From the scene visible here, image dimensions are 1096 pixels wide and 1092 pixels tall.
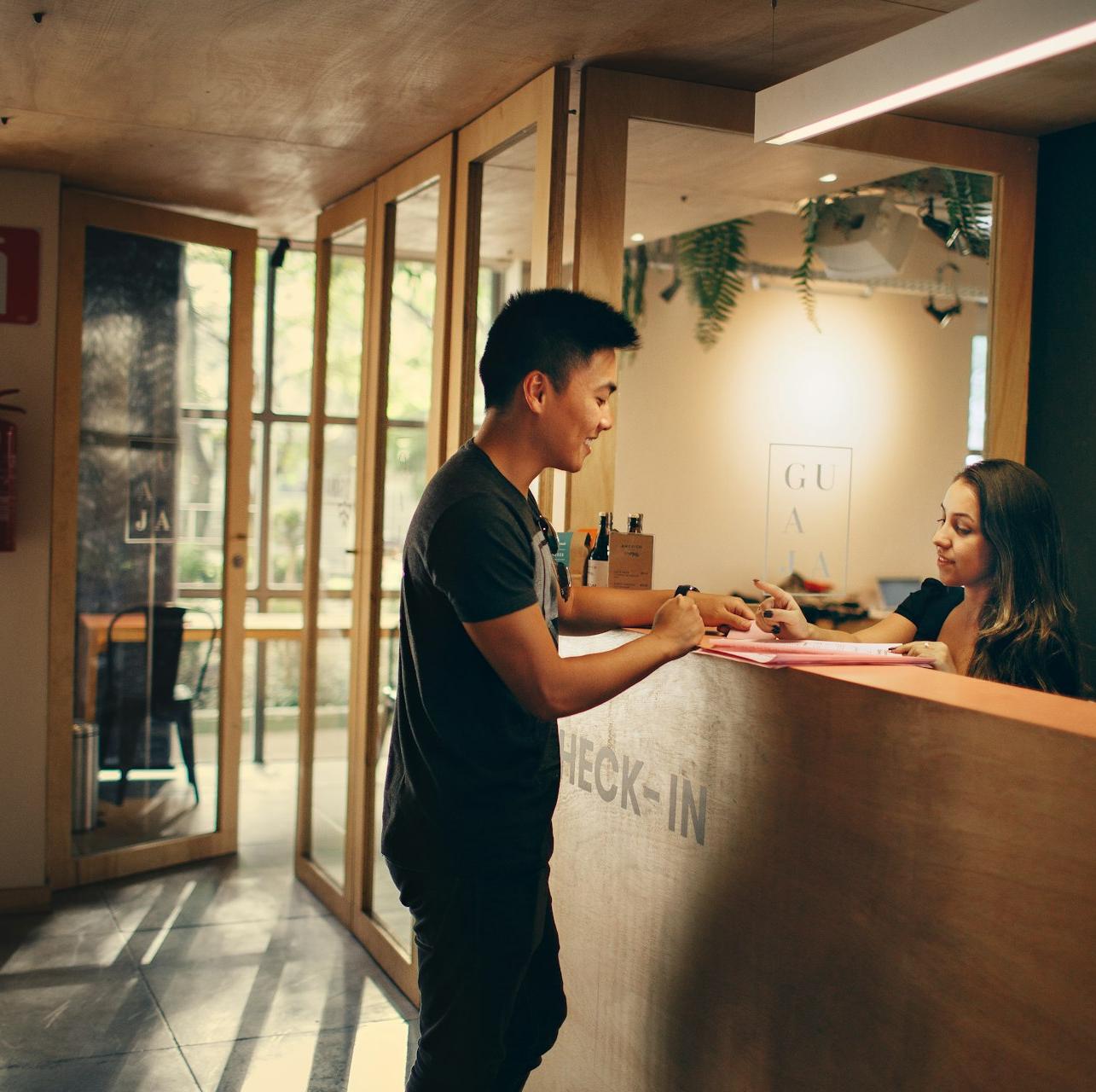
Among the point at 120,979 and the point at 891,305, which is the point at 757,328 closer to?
the point at 891,305

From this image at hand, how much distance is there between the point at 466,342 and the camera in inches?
139

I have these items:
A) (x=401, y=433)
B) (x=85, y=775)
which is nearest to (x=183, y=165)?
(x=401, y=433)

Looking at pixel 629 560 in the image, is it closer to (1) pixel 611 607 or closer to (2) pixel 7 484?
(1) pixel 611 607

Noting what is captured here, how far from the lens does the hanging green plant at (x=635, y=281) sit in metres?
3.23

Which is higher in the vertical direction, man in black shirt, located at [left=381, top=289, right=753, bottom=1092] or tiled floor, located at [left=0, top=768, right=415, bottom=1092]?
man in black shirt, located at [left=381, top=289, right=753, bottom=1092]

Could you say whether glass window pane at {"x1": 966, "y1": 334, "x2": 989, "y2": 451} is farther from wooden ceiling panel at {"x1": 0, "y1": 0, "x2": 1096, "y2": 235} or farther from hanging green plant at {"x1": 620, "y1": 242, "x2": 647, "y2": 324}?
hanging green plant at {"x1": 620, "y1": 242, "x2": 647, "y2": 324}

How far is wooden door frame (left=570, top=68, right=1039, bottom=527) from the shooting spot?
2.89 metres

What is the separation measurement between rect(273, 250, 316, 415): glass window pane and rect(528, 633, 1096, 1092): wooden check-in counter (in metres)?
5.15

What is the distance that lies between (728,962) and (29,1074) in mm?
2150

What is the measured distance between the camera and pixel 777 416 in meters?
3.79

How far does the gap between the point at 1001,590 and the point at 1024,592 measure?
0.16 ft

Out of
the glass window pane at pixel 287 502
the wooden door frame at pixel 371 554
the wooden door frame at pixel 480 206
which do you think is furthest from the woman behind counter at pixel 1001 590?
the glass window pane at pixel 287 502

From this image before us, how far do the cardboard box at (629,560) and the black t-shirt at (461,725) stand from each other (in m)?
0.56

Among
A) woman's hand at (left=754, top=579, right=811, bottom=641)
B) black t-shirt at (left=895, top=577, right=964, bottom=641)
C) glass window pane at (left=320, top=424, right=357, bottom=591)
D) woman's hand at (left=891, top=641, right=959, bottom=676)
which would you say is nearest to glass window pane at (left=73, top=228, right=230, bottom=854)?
glass window pane at (left=320, top=424, right=357, bottom=591)
